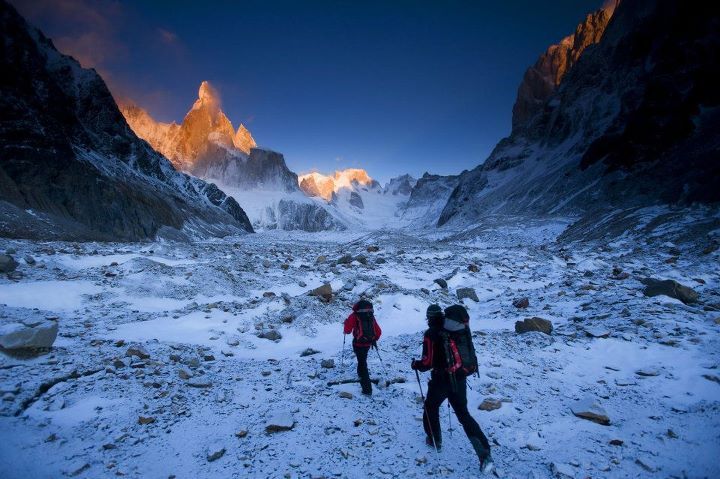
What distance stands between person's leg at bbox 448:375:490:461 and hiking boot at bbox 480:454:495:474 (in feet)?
0.11

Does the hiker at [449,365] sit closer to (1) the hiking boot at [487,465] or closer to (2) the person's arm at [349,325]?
(1) the hiking boot at [487,465]

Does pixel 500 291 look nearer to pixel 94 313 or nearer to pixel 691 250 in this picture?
pixel 691 250

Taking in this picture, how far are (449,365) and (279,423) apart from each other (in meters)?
2.79

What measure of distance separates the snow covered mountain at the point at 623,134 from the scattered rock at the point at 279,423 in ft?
102

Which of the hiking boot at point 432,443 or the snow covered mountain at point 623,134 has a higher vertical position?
the snow covered mountain at point 623,134

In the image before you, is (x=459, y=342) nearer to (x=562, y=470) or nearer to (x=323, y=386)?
(x=562, y=470)

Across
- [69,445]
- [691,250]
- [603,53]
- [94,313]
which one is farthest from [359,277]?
[603,53]

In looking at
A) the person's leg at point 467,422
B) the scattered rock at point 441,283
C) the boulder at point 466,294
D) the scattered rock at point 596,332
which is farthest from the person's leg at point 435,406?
the scattered rock at point 441,283

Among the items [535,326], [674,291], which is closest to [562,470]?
[535,326]

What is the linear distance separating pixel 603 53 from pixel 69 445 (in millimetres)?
104008

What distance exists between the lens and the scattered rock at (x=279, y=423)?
534cm

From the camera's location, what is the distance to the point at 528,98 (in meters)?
119

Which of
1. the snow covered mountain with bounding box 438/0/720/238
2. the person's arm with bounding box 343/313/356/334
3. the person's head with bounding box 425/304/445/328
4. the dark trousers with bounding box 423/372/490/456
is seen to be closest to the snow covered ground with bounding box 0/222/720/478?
the dark trousers with bounding box 423/372/490/456

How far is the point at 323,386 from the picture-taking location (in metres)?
7.00
